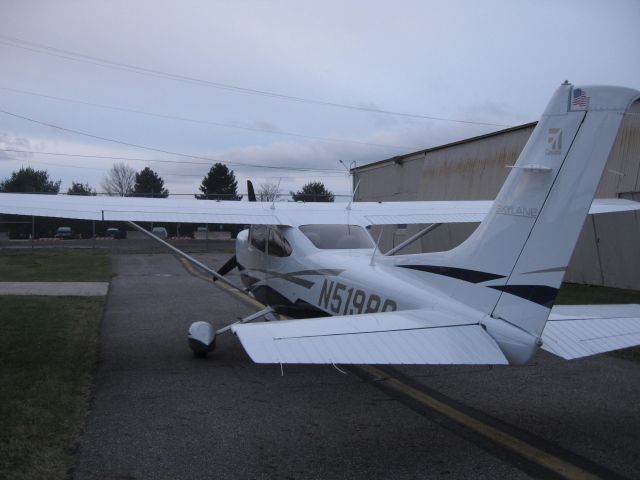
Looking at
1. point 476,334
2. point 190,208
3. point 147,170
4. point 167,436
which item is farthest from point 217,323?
point 147,170

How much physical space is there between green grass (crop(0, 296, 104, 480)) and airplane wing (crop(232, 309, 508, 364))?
5.27 ft

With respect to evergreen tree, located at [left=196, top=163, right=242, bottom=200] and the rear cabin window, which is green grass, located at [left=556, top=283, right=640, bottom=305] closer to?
the rear cabin window

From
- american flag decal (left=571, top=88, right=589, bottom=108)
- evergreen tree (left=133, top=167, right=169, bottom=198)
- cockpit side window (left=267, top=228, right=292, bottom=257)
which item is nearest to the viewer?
american flag decal (left=571, top=88, right=589, bottom=108)

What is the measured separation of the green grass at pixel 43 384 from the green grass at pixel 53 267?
6528mm

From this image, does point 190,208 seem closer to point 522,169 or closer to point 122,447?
point 122,447

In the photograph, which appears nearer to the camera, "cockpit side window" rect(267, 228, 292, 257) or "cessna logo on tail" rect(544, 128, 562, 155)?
"cessna logo on tail" rect(544, 128, 562, 155)

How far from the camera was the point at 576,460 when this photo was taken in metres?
4.11

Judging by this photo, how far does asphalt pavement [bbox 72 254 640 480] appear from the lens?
4035mm

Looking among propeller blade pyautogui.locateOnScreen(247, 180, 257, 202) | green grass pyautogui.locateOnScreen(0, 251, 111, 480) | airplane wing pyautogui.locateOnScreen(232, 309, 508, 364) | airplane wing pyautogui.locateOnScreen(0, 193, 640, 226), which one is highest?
propeller blade pyautogui.locateOnScreen(247, 180, 257, 202)

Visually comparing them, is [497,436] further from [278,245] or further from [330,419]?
[278,245]

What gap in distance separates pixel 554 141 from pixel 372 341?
1875 mm

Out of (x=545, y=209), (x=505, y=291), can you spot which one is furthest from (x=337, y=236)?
(x=545, y=209)

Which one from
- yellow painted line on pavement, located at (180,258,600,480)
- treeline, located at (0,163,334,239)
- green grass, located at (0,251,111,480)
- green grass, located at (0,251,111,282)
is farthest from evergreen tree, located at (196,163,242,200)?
yellow painted line on pavement, located at (180,258,600,480)

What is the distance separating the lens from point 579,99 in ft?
13.1
